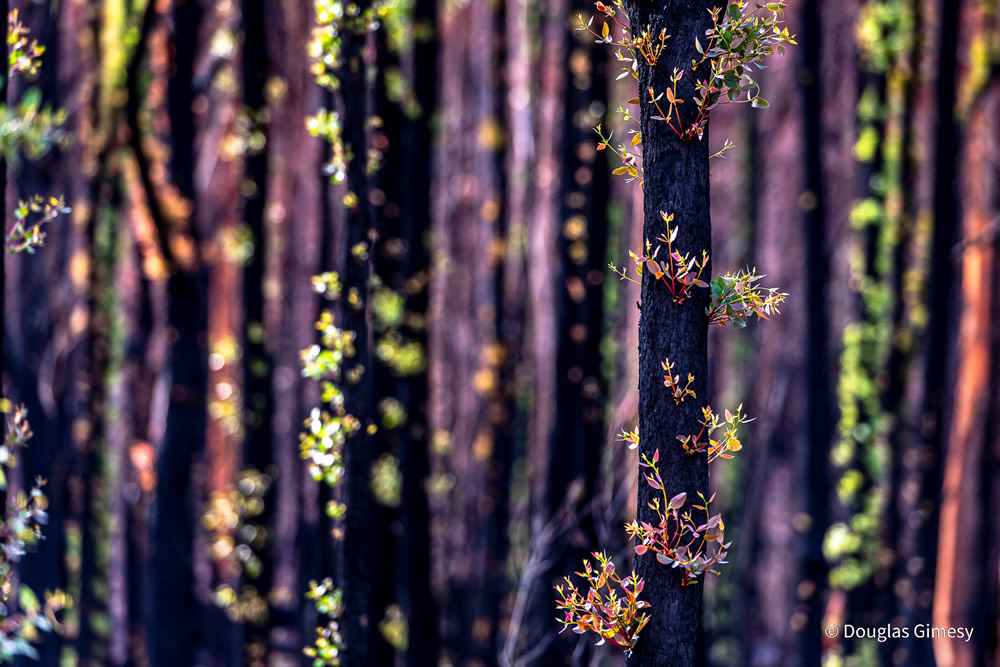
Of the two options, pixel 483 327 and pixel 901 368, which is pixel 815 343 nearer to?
pixel 901 368

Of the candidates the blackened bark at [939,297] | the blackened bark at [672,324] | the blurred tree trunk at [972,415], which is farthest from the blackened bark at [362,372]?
the blurred tree trunk at [972,415]

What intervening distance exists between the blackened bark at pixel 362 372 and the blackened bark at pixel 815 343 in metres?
4.90

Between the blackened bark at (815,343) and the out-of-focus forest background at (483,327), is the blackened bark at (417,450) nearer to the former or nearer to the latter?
the out-of-focus forest background at (483,327)

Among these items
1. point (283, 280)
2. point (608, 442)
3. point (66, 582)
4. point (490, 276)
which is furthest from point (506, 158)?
point (66, 582)

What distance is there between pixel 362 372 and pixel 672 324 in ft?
5.88

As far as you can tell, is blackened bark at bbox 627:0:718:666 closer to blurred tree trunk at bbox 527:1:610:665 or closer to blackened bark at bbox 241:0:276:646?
blurred tree trunk at bbox 527:1:610:665

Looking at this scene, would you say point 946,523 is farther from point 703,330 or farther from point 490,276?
point 703,330

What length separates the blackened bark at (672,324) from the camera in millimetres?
2533

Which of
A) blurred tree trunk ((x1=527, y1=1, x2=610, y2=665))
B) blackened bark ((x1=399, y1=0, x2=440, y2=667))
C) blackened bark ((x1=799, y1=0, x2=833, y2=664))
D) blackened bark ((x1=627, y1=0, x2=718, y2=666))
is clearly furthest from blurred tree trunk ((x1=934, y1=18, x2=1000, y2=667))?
blackened bark ((x1=627, y1=0, x2=718, y2=666))

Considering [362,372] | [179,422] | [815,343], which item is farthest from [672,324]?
[179,422]

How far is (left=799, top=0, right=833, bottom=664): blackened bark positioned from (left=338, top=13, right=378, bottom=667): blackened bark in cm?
490

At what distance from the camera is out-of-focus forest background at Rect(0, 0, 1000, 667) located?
260 inches

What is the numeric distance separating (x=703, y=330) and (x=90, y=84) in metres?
7.12

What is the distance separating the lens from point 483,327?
8.19 meters
